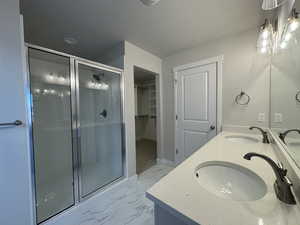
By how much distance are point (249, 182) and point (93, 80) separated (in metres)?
2.11

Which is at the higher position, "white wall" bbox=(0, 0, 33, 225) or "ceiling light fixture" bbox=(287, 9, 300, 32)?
"ceiling light fixture" bbox=(287, 9, 300, 32)

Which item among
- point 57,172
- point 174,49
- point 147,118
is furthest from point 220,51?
point 147,118

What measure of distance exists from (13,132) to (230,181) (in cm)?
167

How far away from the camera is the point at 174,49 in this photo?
2.38m

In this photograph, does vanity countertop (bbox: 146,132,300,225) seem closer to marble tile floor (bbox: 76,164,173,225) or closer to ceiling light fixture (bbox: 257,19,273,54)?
marble tile floor (bbox: 76,164,173,225)

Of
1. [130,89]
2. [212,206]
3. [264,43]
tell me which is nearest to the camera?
[212,206]

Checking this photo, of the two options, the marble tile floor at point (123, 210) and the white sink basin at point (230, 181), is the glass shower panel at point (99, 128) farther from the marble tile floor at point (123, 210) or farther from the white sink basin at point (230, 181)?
the white sink basin at point (230, 181)

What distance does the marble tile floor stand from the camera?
140 centimetres

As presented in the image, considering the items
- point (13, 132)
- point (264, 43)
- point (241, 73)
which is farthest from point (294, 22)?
point (13, 132)

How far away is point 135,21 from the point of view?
160 centimetres

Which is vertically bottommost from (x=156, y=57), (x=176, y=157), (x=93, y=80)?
(x=176, y=157)

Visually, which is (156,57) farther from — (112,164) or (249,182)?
(249,182)

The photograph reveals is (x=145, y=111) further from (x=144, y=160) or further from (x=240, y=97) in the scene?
(x=240, y=97)

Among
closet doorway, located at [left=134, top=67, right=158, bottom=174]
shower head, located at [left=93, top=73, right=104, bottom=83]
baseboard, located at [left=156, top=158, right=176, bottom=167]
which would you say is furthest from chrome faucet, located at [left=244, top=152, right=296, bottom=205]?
closet doorway, located at [left=134, top=67, right=158, bottom=174]
